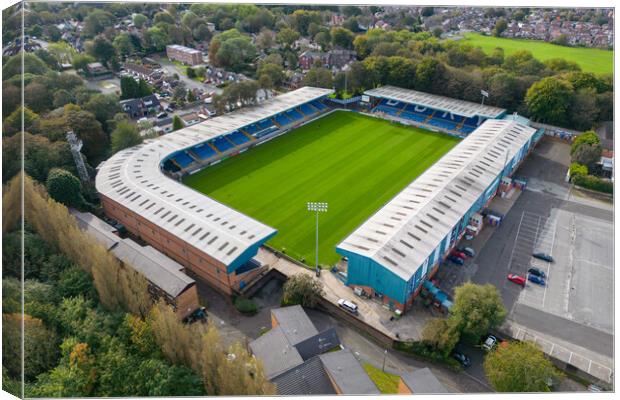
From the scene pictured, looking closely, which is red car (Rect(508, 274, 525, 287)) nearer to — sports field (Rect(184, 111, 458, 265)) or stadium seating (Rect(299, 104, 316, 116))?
sports field (Rect(184, 111, 458, 265))

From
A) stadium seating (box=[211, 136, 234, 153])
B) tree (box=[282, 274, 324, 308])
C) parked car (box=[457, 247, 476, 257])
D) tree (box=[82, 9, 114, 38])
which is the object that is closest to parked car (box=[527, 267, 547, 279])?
parked car (box=[457, 247, 476, 257])

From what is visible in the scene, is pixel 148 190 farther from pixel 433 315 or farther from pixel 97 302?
pixel 433 315

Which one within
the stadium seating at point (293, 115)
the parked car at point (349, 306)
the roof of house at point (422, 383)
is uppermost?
the roof of house at point (422, 383)

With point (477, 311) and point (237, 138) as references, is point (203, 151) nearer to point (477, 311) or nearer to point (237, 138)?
point (237, 138)

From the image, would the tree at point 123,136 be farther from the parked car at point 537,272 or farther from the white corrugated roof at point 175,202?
the parked car at point 537,272

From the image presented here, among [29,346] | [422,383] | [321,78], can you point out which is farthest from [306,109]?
[29,346]

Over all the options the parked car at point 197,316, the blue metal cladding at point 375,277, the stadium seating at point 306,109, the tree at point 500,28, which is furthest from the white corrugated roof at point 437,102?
the tree at point 500,28

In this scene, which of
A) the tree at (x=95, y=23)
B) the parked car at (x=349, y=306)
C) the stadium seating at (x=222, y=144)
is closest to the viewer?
the parked car at (x=349, y=306)
